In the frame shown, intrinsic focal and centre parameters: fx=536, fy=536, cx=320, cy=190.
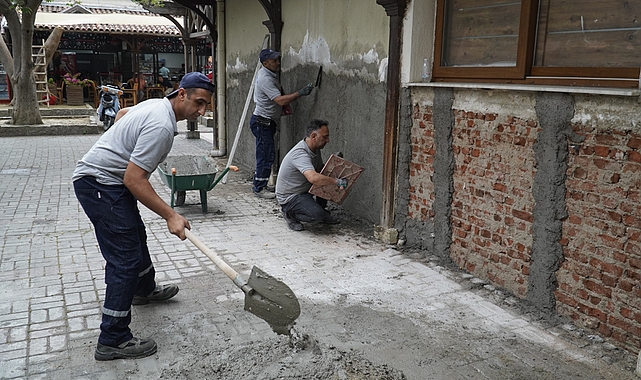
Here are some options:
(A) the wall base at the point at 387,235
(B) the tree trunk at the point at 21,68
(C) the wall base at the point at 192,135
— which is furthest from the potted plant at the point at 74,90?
(A) the wall base at the point at 387,235

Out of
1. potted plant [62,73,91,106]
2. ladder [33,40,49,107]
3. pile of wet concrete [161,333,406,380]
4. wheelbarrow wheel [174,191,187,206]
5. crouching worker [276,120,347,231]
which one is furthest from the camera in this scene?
potted plant [62,73,91,106]

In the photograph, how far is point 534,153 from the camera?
154 inches

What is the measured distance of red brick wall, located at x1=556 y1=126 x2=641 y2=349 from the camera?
3.33 meters

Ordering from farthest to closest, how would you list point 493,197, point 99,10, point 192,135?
point 99,10
point 192,135
point 493,197

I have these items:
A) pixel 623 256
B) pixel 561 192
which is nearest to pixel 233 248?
pixel 561 192

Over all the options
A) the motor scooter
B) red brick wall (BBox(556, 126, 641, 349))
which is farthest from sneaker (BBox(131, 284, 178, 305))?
the motor scooter

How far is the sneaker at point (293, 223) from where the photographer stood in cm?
602

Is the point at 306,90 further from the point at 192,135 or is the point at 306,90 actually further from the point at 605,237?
the point at 192,135

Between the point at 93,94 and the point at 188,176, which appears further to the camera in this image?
the point at 93,94

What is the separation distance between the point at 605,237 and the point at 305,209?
3.16 m

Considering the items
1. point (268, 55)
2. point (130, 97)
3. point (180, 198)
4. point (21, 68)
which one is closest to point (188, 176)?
point (180, 198)


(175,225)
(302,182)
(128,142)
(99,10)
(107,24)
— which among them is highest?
(99,10)

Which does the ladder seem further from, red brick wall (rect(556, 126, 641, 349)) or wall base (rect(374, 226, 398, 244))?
red brick wall (rect(556, 126, 641, 349))

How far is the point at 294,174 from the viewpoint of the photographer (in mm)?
6027
